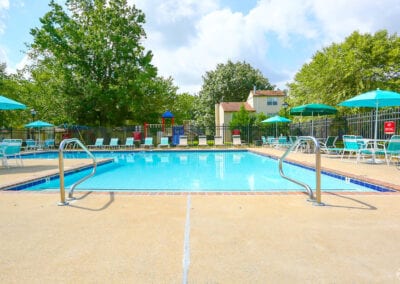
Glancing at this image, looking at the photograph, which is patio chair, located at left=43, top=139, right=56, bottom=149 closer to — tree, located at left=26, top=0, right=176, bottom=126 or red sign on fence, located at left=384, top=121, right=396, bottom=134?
tree, located at left=26, top=0, right=176, bottom=126

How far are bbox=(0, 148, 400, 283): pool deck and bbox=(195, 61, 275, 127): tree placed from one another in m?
33.6

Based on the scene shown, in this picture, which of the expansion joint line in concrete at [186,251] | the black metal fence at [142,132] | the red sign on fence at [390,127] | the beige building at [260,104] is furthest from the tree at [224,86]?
the expansion joint line in concrete at [186,251]

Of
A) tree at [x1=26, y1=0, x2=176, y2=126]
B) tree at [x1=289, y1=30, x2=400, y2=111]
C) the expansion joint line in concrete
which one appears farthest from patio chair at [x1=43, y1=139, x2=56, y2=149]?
tree at [x1=289, y1=30, x2=400, y2=111]

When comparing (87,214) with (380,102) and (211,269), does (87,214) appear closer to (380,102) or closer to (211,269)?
(211,269)

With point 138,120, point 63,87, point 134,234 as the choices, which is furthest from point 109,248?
point 138,120

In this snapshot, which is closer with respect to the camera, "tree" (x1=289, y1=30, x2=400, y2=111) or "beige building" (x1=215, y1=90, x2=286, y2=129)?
"tree" (x1=289, y1=30, x2=400, y2=111)

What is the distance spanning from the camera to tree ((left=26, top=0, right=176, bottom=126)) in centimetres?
1977

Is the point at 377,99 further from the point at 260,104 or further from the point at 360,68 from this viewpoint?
the point at 260,104

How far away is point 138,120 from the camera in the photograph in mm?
23719

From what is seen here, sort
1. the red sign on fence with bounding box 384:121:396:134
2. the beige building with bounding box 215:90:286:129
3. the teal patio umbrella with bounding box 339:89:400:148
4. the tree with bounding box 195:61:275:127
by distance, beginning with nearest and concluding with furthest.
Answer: the teal patio umbrella with bounding box 339:89:400:148 → the red sign on fence with bounding box 384:121:396:134 → the beige building with bounding box 215:90:286:129 → the tree with bounding box 195:61:275:127

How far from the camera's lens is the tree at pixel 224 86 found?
123ft

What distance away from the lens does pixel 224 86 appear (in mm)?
37625

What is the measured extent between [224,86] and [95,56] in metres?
20.6

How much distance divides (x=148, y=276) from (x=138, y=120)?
22574mm
